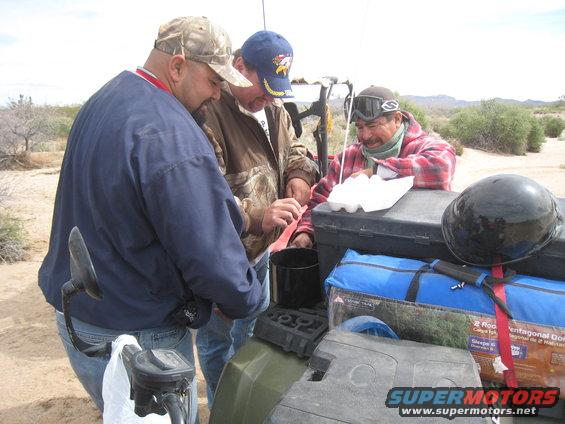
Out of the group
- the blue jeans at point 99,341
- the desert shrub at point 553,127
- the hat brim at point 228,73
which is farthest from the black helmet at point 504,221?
the desert shrub at point 553,127

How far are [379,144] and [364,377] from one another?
204 cm

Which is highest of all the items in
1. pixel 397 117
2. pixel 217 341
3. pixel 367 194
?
pixel 397 117

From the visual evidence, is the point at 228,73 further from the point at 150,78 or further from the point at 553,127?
the point at 553,127

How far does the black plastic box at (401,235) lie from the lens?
67.1 inches

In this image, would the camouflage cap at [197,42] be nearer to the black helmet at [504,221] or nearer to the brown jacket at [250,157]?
the brown jacket at [250,157]

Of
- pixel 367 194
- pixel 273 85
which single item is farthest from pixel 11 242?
pixel 367 194

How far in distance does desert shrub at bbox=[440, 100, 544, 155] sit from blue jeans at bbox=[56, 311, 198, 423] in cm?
2180

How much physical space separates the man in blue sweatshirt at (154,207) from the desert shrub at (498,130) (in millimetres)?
21702

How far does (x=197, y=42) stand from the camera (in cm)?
181

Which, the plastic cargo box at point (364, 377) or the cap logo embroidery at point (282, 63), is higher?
the cap logo embroidery at point (282, 63)

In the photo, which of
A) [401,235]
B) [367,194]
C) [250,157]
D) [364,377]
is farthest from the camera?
[250,157]

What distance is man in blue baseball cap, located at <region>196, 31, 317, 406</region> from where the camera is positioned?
2.60 metres

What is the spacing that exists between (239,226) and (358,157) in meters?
1.62

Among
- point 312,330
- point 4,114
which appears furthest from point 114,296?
point 4,114
